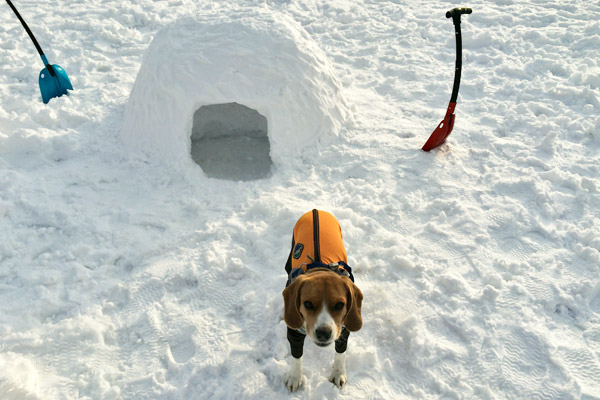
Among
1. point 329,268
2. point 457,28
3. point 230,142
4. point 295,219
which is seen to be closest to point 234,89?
point 230,142

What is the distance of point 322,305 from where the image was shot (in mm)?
2217

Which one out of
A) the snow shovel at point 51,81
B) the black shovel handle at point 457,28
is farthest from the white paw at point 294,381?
the snow shovel at point 51,81

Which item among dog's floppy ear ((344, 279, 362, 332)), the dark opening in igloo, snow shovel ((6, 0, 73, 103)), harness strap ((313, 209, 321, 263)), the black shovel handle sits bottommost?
the dark opening in igloo

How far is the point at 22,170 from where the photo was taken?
4.39 meters

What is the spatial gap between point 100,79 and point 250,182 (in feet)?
9.71

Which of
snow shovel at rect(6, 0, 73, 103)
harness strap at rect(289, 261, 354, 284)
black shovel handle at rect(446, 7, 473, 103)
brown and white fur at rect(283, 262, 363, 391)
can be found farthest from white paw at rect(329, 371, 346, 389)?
snow shovel at rect(6, 0, 73, 103)

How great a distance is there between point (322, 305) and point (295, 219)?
5.72 feet

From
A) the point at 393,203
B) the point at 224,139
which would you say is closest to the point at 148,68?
the point at 224,139

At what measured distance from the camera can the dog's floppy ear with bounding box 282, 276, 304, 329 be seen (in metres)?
2.29

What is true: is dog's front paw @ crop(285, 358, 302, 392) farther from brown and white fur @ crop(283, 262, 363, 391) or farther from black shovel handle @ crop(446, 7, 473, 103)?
black shovel handle @ crop(446, 7, 473, 103)

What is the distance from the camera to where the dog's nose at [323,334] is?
2.17 m

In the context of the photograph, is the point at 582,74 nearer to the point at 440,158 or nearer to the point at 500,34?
the point at 500,34

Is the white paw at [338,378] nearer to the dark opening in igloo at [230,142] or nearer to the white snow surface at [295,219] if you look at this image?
the white snow surface at [295,219]

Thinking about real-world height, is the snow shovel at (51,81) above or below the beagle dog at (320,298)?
below
